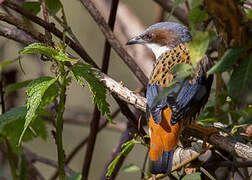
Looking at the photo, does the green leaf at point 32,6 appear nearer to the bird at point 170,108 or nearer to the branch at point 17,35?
the branch at point 17,35

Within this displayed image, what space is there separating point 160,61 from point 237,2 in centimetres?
201

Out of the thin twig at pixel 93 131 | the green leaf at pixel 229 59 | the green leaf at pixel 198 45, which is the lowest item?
the thin twig at pixel 93 131

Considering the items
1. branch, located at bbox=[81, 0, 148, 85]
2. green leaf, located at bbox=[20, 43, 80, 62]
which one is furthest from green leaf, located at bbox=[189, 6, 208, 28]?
branch, located at bbox=[81, 0, 148, 85]

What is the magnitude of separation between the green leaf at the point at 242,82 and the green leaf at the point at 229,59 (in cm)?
4

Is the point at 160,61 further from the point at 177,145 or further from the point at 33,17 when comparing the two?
the point at 33,17

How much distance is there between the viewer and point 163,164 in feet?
8.14

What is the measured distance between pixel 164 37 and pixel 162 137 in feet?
4.37

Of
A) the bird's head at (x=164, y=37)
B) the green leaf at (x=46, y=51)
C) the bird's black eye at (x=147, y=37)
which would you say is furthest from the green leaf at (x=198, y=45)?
the bird's black eye at (x=147, y=37)

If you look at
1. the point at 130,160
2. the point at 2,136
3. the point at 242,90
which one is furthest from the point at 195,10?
the point at 130,160

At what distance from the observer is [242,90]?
1.43 metres

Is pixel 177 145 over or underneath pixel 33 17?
underneath

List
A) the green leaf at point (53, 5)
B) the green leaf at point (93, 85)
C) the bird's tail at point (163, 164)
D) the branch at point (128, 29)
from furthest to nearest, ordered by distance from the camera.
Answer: the branch at point (128, 29)
the green leaf at point (53, 5)
the bird's tail at point (163, 164)
the green leaf at point (93, 85)

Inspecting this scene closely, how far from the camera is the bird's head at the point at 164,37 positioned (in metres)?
3.64

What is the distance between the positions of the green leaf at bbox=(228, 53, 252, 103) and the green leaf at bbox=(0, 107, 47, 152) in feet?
4.58
